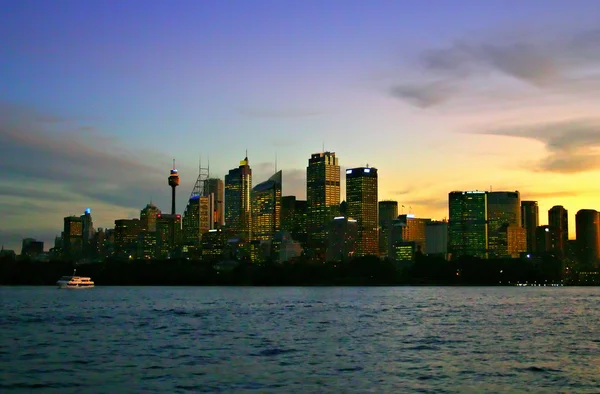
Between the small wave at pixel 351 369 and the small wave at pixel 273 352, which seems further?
the small wave at pixel 273 352

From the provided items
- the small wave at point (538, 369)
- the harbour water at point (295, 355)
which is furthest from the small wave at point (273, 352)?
the small wave at point (538, 369)

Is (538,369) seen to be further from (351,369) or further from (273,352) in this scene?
(273,352)

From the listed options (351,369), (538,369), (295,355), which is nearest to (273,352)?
(295,355)

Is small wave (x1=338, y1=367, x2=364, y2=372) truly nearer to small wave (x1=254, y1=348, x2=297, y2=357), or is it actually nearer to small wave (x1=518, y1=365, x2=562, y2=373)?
small wave (x1=254, y1=348, x2=297, y2=357)

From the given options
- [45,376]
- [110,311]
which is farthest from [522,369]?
[110,311]

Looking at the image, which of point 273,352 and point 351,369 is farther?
point 273,352

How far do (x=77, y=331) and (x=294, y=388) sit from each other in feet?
136

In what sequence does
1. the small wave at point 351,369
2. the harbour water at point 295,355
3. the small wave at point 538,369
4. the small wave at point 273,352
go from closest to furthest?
the harbour water at point 295,355
the small wave at point 351,369
the small wave at point 538,369
the small wave at point 273,352

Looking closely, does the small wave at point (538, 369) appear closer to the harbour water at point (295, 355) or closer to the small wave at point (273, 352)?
the harbour water at point (295, 355)

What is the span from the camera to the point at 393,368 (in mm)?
53656

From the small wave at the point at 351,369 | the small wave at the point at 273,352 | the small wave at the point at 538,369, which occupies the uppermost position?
the small wave at the point at 273,352

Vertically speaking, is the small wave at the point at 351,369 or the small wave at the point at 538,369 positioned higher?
the small wave at the point at 351,369

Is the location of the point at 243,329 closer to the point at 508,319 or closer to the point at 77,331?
the point at 77,331

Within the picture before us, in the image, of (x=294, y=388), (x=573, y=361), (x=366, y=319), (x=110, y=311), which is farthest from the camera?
(x=110, y=311)
